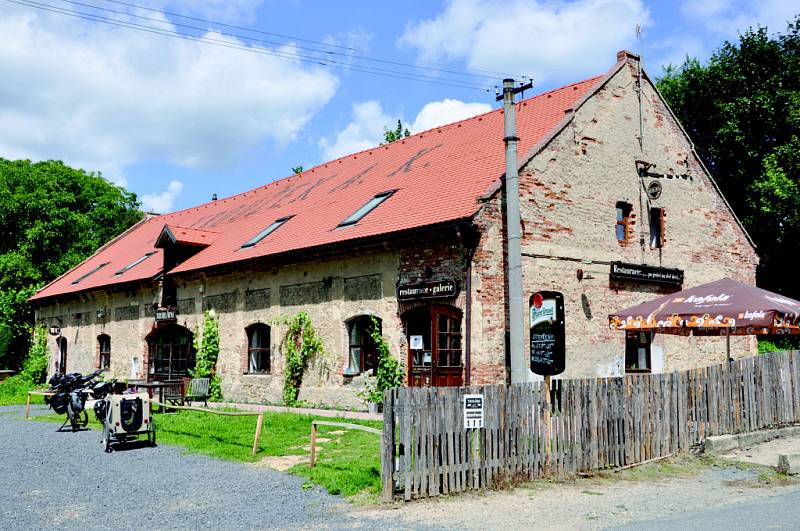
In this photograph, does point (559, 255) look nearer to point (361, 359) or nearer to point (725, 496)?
point (361, 359)

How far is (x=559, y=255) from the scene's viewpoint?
51.5 ft

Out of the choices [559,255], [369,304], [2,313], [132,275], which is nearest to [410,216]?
[369,304]

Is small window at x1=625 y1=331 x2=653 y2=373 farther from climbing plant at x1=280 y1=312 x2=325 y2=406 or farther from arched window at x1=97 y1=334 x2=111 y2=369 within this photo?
arched window at x1=97 y1=334 x2=111 y2=369

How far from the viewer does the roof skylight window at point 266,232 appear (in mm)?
20766

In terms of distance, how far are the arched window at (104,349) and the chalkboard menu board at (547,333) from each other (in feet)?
69.7

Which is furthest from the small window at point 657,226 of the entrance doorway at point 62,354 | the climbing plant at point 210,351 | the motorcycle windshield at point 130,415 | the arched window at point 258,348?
the entrance doorway at point 62,354

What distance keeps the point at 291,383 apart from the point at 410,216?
5.72 meters

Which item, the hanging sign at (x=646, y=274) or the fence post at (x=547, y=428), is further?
the hanging sign at (x=646, y=274)

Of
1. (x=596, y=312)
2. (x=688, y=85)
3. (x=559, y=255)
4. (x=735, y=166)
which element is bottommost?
(x=596, y=312)

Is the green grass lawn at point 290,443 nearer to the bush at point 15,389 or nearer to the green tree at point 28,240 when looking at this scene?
the bush at point 15,389

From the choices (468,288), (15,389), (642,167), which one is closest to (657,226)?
(642,167)

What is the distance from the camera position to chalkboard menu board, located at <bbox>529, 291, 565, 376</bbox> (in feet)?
31.3

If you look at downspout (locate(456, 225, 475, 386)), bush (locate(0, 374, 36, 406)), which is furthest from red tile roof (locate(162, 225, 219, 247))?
downspout (locate(456, 225, 475, 386))

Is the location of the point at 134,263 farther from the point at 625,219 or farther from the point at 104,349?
the point at 625,219
